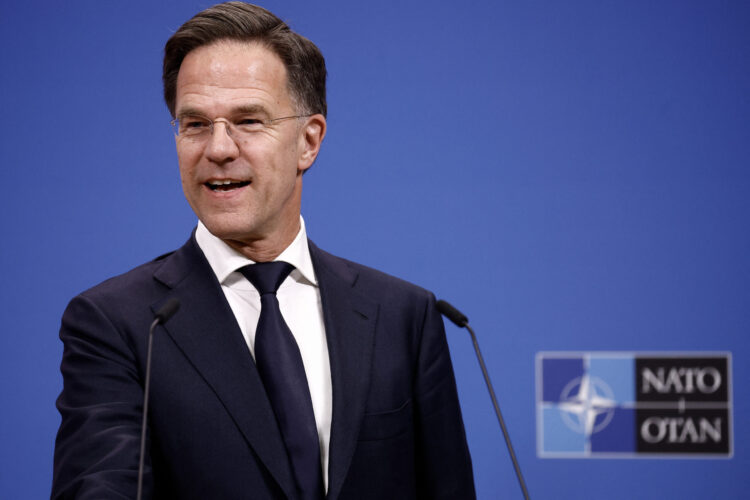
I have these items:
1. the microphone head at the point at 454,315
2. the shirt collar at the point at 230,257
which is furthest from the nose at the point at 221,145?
the microphone head at the point at 454,315

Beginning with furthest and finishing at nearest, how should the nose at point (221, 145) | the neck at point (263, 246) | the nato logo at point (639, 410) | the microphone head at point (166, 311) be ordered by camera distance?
the nato logo at point (639, 410)
the neck at point (263, 246)
the nose at point (221, 145)
the microphone head at point (166, 311)

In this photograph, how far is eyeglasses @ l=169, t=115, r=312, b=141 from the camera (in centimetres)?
130

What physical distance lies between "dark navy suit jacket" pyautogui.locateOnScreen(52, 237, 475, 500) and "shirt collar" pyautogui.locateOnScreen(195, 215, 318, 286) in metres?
0.02

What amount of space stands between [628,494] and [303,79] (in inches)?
60.2

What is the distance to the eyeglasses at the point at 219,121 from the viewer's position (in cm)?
130

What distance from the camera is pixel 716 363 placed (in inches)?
87.9

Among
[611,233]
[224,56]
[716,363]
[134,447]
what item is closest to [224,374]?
[134,447]

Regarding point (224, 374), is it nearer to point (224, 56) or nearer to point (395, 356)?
point (395, 356)

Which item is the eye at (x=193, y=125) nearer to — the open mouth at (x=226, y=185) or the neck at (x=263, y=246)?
the open mouth at (x=226, y=185)

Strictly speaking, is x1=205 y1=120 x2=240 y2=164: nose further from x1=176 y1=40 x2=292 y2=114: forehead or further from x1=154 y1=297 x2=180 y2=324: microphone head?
x1=154 y1=297 x2=180 y2=324: microphone head

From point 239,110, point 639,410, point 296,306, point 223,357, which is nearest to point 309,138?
point 239,110

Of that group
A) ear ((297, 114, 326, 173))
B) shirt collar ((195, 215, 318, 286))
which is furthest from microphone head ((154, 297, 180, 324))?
ear ((297, 114, 326, 173))

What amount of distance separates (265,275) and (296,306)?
9 centimetres

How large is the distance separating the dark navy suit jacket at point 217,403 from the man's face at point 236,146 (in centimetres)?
10
